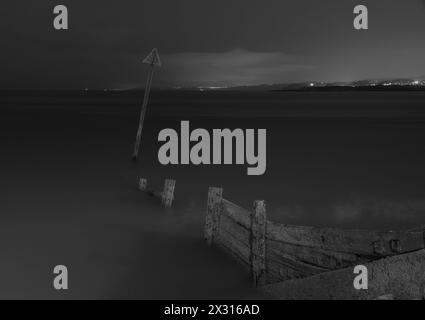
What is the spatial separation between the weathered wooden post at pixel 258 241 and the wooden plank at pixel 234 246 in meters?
0.32

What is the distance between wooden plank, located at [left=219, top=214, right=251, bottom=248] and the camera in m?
8.80

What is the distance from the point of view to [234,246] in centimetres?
959

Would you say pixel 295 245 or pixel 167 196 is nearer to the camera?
pixel 295 245

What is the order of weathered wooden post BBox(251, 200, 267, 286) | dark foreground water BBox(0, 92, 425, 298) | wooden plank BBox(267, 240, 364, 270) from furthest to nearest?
dark foreground water BBox(0, 92, 425, 298) → weathered wooden post BBox(251, 200, 267, 286) → wooden plank BBox(267, 240, 364, 270)

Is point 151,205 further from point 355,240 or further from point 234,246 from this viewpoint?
point 355,240

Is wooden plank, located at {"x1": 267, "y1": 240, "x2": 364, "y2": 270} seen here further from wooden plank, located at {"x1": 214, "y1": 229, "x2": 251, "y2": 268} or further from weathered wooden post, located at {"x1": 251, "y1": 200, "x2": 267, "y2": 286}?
wooden plank, located at {"x1": 214, "y1": 229, "x2": 251, "y2": 268}

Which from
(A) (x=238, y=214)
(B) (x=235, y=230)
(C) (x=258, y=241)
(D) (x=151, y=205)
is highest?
(D) (x=151, y=205)

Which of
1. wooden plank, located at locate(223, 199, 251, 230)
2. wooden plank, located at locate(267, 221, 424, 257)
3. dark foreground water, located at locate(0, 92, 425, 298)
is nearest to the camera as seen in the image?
wooden plank, located at locate(267, 221, 424, 257)

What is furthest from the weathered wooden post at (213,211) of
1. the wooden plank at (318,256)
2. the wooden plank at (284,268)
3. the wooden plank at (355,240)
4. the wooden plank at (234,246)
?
the wooden plank at (355,240)

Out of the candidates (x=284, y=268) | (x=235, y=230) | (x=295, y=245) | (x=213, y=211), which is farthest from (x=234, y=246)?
(x=295, y=245)

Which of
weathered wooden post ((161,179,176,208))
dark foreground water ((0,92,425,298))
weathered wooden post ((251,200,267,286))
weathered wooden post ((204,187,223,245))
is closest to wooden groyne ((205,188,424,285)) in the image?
weathered wooden post ((251,200,267,286))

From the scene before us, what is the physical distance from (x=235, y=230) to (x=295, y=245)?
6.68 ft
